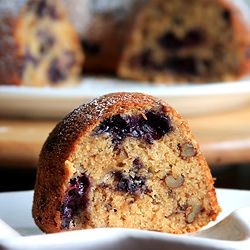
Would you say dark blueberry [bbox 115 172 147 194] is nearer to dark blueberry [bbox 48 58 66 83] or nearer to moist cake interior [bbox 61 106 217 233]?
moist cake interior [bbox 61 106 217 233]

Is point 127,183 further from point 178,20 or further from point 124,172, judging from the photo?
point 178,20

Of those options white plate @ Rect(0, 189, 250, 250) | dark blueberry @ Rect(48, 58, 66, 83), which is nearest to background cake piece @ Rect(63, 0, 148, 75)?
dark blueberry @ Rect(48, 58, 66, 83)

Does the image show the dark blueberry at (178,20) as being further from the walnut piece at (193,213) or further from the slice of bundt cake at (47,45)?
the walnut piece at (193,213)

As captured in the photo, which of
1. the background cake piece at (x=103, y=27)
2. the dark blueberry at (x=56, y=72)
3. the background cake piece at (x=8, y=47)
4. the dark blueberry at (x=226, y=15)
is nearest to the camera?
the background cake piece at (x=8, y=47)

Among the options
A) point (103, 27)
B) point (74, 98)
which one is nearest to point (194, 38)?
point (103, 27)

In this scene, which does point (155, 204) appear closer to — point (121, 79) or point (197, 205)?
point (197, 205)

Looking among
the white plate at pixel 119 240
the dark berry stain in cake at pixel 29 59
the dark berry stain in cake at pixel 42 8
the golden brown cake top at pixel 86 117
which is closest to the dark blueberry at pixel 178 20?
the dark berry stain in cake at pixel 42 8
